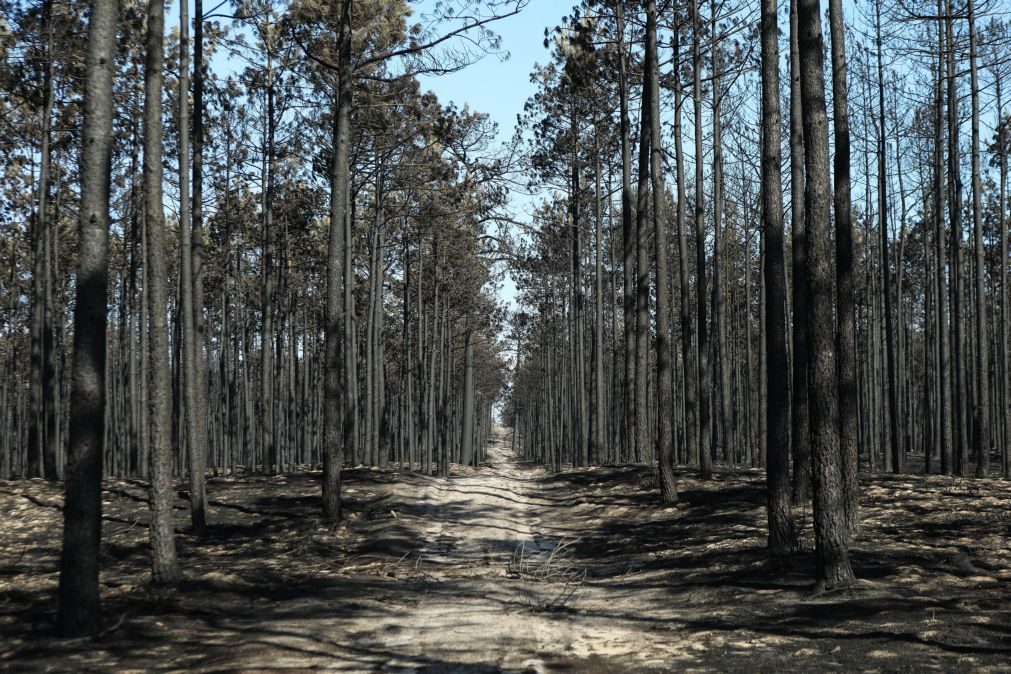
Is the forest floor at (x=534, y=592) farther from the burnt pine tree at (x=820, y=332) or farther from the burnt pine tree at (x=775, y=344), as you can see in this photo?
the burnt pine tree at (x=775, y=344)

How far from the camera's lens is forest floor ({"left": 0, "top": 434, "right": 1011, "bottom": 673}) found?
670cm

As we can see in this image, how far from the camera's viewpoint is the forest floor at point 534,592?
22.0ft

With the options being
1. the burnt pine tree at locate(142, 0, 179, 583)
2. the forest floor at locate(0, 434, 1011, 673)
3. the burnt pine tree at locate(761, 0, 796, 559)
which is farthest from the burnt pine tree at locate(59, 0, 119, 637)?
the burnt pine tree at locate(761, 0, 796, 559)

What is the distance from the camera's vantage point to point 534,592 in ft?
33.0

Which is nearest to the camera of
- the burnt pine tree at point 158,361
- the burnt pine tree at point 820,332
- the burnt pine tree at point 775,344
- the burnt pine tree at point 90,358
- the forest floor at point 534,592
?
the forest floor at point 534,592

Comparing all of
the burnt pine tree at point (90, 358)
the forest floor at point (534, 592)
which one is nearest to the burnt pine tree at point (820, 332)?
the forest floor at point (534, 592)

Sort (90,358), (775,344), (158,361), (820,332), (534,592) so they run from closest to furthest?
(90,358) < (820,332) < (158,361) < (534,592) < (775,344)

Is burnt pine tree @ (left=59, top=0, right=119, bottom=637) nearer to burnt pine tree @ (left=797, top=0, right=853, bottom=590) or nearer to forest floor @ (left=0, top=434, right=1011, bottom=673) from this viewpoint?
forest floor @ (left=0, top=434, right=1011, bottom=673)

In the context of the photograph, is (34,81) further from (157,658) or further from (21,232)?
(157,658)

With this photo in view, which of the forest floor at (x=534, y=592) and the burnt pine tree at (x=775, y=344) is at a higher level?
the burnt pine tree at (x=775, y=344)

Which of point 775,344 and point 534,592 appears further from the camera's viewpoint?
point 775,344

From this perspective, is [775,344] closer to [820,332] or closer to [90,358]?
[820,332]

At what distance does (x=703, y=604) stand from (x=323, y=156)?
762 inches

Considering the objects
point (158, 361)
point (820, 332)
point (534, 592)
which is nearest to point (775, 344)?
point (820, 332)
